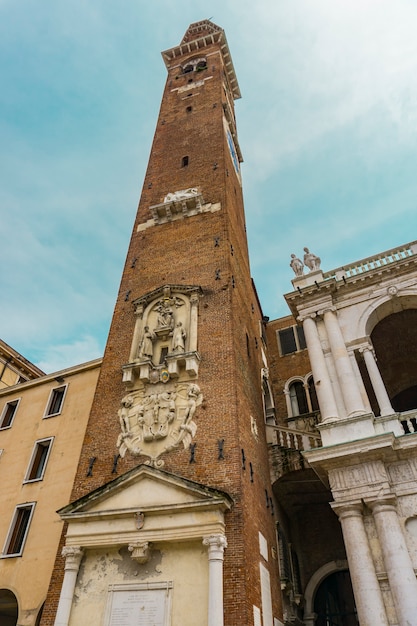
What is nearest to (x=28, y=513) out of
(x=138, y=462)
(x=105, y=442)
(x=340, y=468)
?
(x=105, y=442)

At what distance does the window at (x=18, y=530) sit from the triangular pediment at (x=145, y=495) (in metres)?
5.81

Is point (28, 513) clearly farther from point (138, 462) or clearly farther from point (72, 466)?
point (138, 462)

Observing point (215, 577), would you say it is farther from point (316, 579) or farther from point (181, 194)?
point (181, 194)

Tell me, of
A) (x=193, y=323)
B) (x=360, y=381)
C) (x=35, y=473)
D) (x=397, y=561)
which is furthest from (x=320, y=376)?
(x=35, y=473)

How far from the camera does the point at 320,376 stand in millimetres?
15641

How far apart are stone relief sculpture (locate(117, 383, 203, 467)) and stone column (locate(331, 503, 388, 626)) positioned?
4.88 m

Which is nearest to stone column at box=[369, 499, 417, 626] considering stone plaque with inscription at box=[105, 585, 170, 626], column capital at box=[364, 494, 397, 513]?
column capital at box=[364, 494, 397, 513]

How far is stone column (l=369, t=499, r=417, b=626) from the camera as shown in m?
10.6

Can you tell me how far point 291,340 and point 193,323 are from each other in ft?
32.7

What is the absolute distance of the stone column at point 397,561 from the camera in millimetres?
10586

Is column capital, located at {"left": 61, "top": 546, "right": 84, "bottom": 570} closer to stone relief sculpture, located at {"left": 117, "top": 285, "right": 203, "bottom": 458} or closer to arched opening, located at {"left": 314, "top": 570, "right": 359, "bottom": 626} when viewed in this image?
stone relief sculpture, located at {"left": 117, "top": 285, "right": 203, "bottom": 458}

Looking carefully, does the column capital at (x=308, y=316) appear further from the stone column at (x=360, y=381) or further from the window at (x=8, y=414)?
the window at (x=8, y=414)

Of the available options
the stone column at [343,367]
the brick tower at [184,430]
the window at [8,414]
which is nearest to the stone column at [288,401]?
the brick tower at [184,430]

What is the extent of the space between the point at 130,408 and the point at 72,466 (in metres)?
4.72
